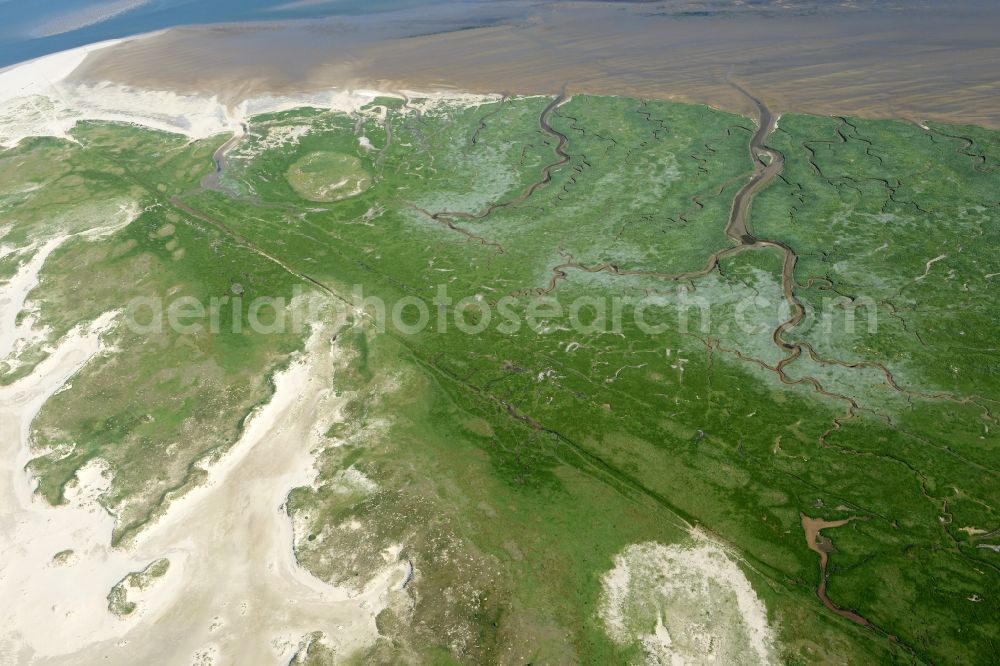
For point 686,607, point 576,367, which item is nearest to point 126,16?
point 576,367

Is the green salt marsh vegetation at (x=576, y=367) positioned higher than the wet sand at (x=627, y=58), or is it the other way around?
the wet sand at (x=627, y=58)

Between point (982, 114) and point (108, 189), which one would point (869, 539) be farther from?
point (108, 189)

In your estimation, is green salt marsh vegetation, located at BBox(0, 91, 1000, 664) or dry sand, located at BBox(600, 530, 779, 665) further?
green salt marsh vegetation, located at BBox(0, 91, 1000, 664)

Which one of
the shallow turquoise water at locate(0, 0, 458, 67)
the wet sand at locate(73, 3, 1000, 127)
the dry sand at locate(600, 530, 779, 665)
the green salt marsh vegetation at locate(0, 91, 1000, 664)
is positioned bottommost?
the dry sand at locate(600, 530, 779, 665)

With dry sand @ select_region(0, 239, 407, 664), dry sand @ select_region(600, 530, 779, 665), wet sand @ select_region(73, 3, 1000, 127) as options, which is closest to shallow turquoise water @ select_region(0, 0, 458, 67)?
wet sand @ select_region(73, 3, 1000, 127)

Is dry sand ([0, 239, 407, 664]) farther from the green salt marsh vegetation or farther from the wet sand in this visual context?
the wet sand

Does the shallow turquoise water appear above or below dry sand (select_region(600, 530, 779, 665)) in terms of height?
above

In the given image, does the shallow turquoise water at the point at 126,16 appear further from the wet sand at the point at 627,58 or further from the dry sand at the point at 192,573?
the dry sand at the point at 192,573

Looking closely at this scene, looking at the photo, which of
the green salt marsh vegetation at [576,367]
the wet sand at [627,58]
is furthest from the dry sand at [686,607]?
the wet sand at [627,58]
